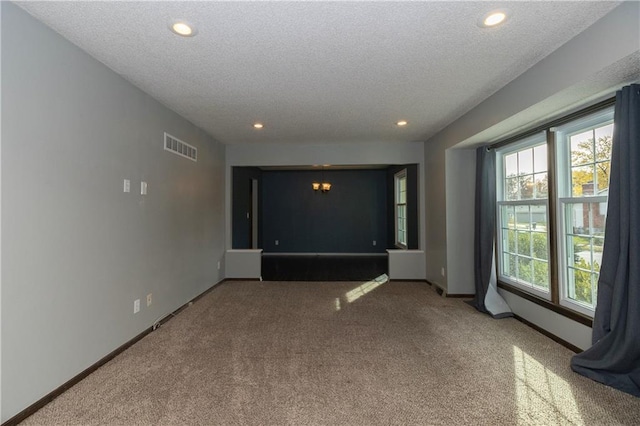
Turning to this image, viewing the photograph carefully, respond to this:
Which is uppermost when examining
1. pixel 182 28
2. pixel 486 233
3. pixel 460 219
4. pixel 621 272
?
pixel 182 28

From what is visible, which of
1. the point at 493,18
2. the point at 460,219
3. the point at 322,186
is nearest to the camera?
the point at 493,18

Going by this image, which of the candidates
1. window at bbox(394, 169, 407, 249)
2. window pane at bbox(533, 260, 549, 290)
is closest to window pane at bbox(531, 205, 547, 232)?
window pane at bbox(533, 260, 549, 290)

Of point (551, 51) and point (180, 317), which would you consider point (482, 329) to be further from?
point (180, 317)

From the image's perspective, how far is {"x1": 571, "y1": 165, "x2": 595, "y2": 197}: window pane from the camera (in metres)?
2.69

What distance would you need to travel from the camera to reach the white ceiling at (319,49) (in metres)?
1.85

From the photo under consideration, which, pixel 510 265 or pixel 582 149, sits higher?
pixel 582 149

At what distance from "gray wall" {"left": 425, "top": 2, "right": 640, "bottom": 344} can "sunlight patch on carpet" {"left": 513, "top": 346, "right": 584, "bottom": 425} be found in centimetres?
72

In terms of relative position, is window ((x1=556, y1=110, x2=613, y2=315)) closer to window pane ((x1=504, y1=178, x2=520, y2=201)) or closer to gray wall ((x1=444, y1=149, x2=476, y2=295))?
window pane ((x1=504, y1=178, x2=520, y2=201))

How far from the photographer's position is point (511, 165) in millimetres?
3836

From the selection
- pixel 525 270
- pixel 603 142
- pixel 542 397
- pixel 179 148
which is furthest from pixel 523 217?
pixel 179 148

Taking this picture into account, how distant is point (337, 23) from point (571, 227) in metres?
2.80

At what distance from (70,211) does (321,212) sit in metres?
6.98

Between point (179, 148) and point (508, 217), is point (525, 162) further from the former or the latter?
point (179, 148)

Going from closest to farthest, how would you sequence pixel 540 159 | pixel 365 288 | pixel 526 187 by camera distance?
pixel 540 159 < pixel 526 187 < pixel 365 288
